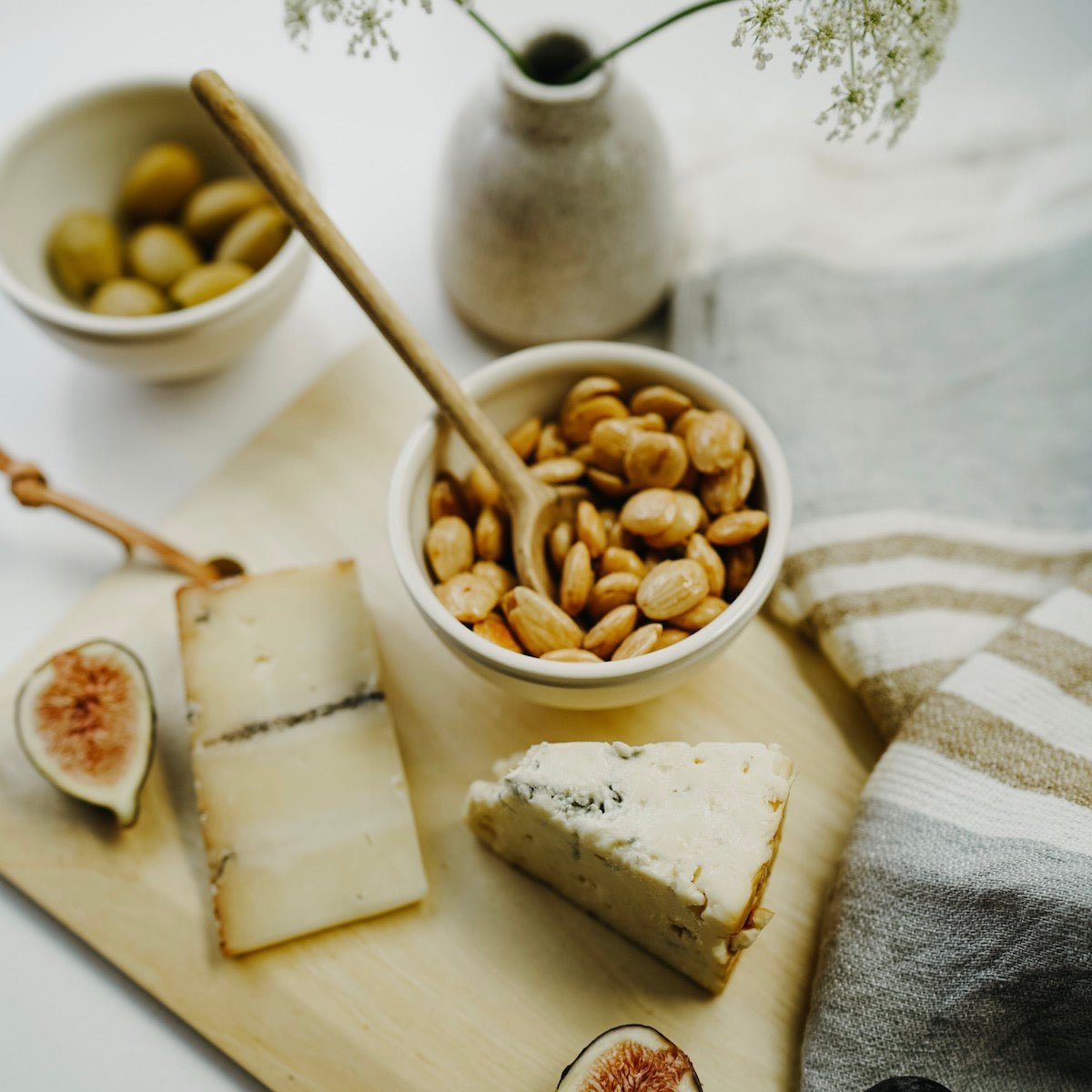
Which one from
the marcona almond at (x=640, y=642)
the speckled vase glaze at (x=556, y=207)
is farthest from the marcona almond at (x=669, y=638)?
the speckled vase glaze at (x=556, y=207)

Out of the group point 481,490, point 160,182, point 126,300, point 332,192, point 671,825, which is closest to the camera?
point 671,825

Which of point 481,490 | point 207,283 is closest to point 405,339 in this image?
point 481,490

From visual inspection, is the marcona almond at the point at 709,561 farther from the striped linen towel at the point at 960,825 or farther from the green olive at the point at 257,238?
the green olive at the point at 257,238

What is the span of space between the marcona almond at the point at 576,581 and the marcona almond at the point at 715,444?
0.14m

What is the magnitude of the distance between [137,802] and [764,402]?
2.73 ft

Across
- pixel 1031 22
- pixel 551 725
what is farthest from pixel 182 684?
pixel 1031 22

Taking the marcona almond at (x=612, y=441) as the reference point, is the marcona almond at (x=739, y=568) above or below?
below

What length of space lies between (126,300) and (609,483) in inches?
25.1

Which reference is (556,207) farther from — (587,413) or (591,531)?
(591,531)

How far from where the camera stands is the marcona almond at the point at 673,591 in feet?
3.03

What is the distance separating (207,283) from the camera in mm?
1214

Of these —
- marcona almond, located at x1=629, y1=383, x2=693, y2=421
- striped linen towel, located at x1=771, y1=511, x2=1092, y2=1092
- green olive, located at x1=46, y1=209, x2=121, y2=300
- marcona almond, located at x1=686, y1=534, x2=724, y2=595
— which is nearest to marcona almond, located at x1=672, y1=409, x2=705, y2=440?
marcona almond, located at x1=629, y1=383, x2=693, y2=421

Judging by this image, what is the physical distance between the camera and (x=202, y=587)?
1.09 m

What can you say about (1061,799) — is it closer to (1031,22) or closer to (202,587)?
(202,587)
